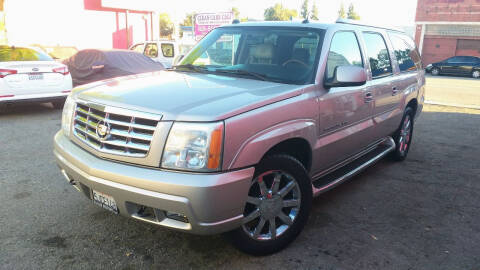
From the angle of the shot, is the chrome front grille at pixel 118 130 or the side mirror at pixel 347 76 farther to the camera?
the side mirror at pixel 347 76

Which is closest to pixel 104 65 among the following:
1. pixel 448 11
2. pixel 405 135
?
pixel 405 135

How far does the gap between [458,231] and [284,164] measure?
1924mm

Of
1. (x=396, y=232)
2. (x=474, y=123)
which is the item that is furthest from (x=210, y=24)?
(x=396, y=232)

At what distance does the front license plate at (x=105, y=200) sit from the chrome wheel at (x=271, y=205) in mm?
915

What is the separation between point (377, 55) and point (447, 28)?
117 feet

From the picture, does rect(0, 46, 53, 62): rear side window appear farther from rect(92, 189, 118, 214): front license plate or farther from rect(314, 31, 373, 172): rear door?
rect(314, 31, 373, 172): rear door

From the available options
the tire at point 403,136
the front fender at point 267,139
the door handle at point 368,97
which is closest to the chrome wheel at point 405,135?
the tire at point 403,136

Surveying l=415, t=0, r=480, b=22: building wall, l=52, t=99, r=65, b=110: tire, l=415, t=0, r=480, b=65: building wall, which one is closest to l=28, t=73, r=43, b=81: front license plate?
l=52, t=99, r=65, b=110: tire

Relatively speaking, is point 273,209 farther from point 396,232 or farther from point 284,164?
point 396,232

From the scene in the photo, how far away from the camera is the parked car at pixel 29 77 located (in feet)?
25.0

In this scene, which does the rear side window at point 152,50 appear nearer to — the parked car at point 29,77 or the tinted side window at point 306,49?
the parked car at point 29,77

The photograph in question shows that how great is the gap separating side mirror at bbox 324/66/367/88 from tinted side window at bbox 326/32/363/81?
10 cm

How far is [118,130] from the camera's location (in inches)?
107

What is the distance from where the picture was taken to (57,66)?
8375 millimetres
